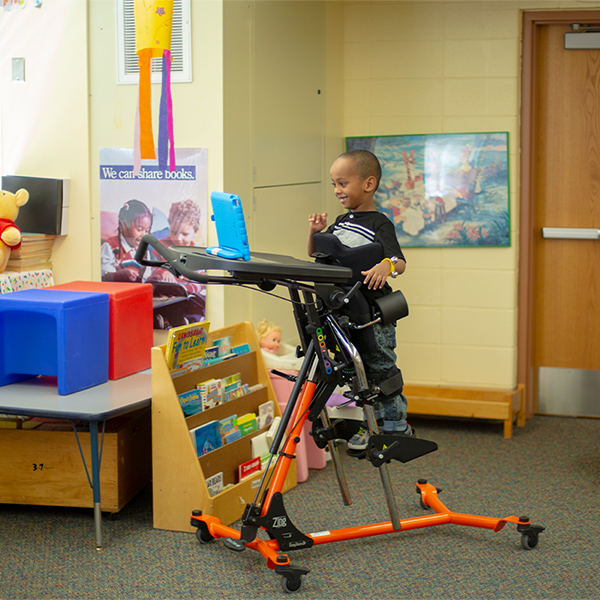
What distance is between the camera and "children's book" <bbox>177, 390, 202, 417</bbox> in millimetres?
2412

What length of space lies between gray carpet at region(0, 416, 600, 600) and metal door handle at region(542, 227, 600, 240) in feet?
4.10

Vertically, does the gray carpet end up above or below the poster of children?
below

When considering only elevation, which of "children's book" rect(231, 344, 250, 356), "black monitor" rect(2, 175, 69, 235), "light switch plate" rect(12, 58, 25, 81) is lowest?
"children's book" rect(231, 344, 250, 356)

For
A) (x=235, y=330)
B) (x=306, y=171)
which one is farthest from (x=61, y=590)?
(x=306, y=171)

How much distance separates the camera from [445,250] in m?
3.68

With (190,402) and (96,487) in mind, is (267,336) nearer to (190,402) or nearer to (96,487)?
(190,402)

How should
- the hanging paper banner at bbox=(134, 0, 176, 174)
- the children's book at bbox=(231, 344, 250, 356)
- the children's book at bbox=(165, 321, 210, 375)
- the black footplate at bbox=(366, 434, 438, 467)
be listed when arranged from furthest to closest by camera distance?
the children's book at bbox=(231, 344, 250, 356) < the hanging paper banner at bbox=(134, 0, 176, 174) < the children's book at bbox=(165, 321, 210, 375) < the black footplate at bbox=(366, 434, 438, 467)

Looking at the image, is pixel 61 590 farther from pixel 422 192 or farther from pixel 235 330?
pixel 422 192

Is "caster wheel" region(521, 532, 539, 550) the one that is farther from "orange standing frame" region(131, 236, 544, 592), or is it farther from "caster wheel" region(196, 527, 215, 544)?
"caster wheel" region(196, 527, 215, 544)

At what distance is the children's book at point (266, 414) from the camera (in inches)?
109

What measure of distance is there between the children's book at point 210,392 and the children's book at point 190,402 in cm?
2

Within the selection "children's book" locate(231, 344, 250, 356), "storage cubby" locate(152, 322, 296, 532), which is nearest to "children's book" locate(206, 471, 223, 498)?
"storage cubby" locate(152, 322, 296, 532)

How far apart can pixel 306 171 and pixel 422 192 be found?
2.09 feet

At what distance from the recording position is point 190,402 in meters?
2.44
